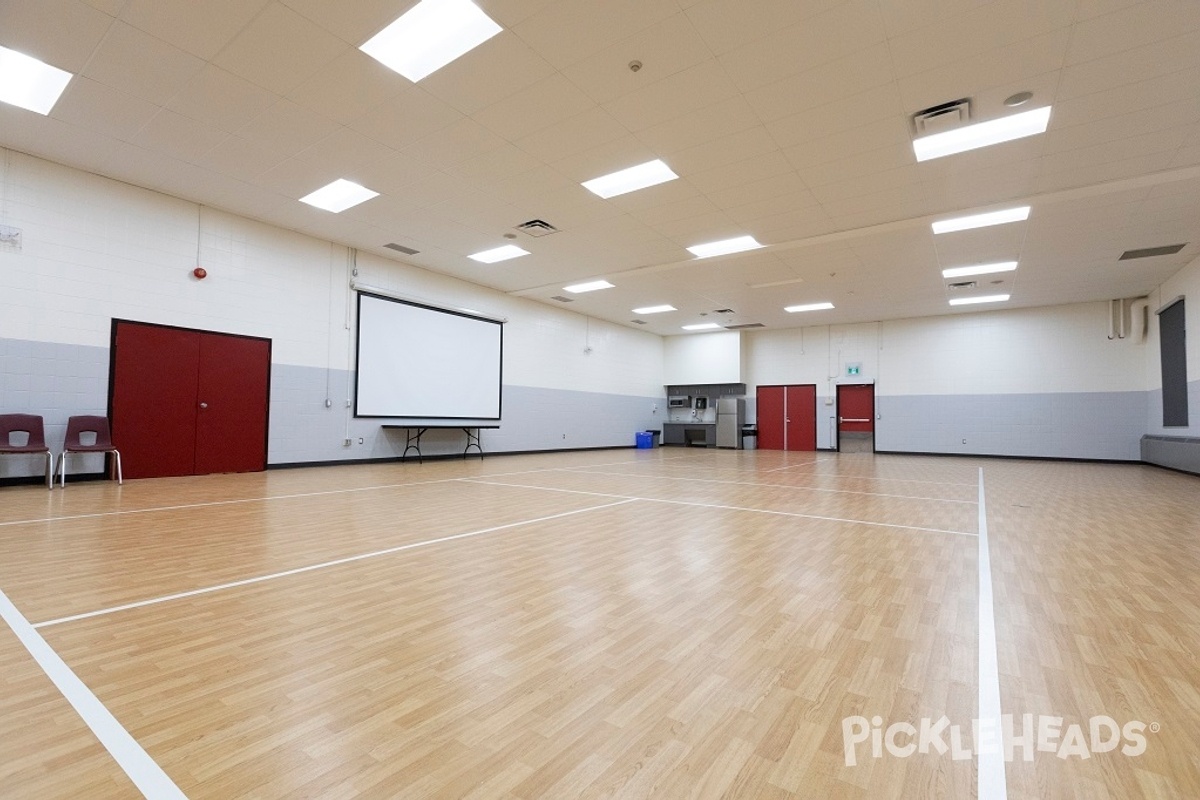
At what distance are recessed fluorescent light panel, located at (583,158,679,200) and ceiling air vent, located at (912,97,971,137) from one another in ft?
7.52

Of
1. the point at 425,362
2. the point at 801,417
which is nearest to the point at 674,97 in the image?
the point at 425,362

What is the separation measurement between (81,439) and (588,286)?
791 cm

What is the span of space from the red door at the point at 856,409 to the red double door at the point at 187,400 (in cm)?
1323

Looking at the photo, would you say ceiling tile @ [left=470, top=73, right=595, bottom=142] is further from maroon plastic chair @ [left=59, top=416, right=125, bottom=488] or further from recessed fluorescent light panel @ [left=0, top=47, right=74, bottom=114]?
maroon plastic chair @ [left=59, top=416, right=125, bottom=488]

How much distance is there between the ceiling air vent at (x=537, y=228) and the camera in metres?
7.28

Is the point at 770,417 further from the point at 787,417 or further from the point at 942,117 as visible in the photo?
the point at 942,117

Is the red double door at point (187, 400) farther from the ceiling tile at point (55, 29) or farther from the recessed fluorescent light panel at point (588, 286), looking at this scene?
the recessed fluorescent light panel at point (588, 286)

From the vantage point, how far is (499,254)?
878cm

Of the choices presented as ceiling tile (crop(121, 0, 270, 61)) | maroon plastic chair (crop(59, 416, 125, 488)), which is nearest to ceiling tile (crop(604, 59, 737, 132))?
ceiling tile (crop(121, 0, 270, 61))

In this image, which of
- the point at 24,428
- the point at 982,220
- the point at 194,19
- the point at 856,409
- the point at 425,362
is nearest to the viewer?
the point at 194,19

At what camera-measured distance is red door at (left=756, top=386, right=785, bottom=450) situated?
1516 centimetres

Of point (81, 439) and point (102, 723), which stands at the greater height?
point (81, 439)

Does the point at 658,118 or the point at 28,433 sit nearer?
the point at 658,118

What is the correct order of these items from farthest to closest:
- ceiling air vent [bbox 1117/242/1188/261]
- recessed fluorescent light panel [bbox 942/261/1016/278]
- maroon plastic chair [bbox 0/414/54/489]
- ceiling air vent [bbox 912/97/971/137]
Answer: recessed fluorescent light panel [bbox 942/261/1016/278]
ceiling air vent [bbox 1117/242/1188/261]
maroon plastic chair [bbox 0/414/54/489]
ceiling air vent [bbox 912/97/971/137]
